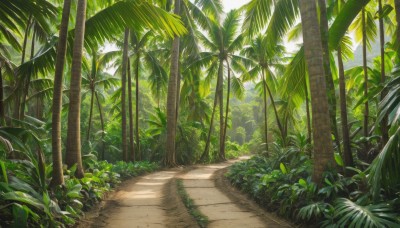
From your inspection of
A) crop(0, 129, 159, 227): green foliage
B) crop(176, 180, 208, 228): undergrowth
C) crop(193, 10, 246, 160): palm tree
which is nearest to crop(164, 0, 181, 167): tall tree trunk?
crop(193, 10, 246, 160): palm tree

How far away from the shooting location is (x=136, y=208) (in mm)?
6008

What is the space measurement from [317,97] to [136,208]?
150 inches

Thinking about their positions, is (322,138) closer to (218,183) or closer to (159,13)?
(159,13)

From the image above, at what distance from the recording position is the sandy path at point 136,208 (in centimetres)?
499

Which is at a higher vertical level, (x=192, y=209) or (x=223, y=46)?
(x=223, y=46)

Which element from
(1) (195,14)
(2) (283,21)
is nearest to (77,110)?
(2) (283,21)

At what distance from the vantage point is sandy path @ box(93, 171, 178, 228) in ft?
16.4

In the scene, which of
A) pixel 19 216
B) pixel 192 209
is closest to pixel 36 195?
pixel 19 216

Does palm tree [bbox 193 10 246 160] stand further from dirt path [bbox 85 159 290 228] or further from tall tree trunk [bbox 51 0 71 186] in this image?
tall tree trunk [bbox 51 0 71 186]

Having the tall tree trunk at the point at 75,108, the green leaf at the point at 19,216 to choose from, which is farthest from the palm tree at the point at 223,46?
the green leaf at the point at 19,216

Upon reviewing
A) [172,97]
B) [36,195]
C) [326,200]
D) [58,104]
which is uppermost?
[172,97]

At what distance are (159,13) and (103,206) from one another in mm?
3774

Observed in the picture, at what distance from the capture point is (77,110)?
21.3 ft

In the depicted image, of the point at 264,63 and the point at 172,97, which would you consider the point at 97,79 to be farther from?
the point at 264,63
